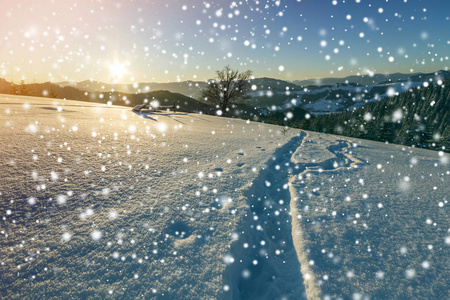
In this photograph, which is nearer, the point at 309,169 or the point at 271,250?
the point at 271,250

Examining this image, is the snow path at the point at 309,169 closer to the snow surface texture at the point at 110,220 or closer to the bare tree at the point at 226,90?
the snow surface texture at the point at 110,220

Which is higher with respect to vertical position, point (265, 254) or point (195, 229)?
point (195, 229)

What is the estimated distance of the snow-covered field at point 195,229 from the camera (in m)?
1.71

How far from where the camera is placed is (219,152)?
5.28m

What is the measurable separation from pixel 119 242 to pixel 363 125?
39.1 metres

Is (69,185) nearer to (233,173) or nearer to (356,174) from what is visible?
(233,173)

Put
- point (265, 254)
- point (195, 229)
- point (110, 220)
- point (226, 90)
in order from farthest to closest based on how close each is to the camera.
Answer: point (226, 90), point (265, 254), point (195, 229), point (110, 220)

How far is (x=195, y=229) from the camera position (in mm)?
2379

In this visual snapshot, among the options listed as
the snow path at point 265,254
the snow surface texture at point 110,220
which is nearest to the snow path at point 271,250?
the snow path at point 265,254

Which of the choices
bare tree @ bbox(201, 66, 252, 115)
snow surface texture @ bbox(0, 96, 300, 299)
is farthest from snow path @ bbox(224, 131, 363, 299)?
bare tree @ bbox(201, 66, 252, 115)

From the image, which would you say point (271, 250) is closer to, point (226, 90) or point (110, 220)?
point (110, 220)

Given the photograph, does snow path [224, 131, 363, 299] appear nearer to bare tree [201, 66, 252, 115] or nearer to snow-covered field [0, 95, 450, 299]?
snow-covered field [0, 95, 450, 299]

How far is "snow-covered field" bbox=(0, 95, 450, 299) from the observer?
1.71 metres

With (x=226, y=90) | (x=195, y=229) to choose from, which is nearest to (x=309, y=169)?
(x=195, y=229)
